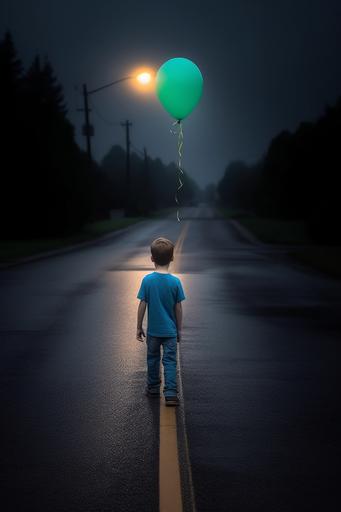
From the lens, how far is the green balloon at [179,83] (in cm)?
999

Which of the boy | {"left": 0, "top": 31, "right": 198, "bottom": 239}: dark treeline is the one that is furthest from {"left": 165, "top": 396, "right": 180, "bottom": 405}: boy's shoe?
{"left": 0, "top": 31, "right": 198, "bottom": 239}: dark treeline

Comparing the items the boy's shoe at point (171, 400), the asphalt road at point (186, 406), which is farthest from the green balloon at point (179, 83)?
the boy's shoe at point (171, 400)

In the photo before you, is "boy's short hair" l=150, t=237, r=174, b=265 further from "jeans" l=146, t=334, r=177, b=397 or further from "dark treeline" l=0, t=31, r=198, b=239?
"dark treeline" l=0, t=31, r=198, b=239

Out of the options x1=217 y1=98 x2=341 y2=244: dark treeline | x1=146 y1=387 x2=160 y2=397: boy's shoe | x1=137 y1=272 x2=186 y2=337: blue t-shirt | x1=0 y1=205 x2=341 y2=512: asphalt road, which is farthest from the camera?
x1=217 y1=98 x2=341 y2=244: dark treeline

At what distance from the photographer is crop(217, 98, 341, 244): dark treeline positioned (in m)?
39.9

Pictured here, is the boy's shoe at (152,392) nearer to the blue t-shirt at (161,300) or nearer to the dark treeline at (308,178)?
the blue t-shirt at (161,300)

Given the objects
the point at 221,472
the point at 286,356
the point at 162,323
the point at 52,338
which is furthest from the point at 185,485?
the point at 52,338

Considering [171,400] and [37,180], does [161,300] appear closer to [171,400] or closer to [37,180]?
[171,400]

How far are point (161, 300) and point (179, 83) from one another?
4778 millimetres

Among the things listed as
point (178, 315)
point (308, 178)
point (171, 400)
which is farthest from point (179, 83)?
point (308, 178)

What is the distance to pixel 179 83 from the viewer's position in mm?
9992

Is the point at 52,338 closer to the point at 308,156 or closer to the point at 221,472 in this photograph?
the point at 221,472

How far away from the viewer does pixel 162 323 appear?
6148 millimetres

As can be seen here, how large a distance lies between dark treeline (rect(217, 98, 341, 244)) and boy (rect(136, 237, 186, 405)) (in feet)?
110
